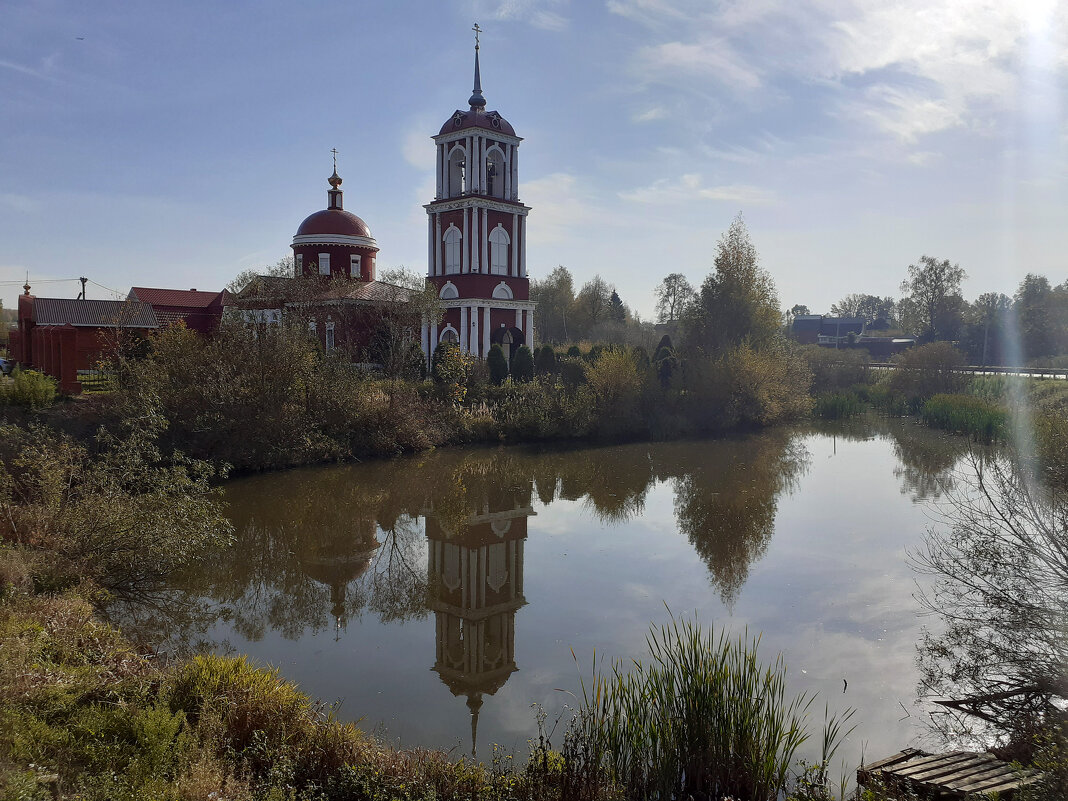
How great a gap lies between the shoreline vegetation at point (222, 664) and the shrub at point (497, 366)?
202 inches

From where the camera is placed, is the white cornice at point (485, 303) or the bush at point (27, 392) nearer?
the bush at point (27, 392)

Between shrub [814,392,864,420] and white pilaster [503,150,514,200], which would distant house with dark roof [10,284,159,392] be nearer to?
white pilaster [503,150,514,200]

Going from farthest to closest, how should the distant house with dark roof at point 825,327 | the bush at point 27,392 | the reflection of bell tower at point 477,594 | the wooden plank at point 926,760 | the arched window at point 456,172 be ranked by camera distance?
1. the distant house with dark roof at point 825,327
2. the arched window at point 456,172
3. the bush at point 27,392
4. the reflection of bell tower at point 477,594
5. the wooden plank at point 926,760

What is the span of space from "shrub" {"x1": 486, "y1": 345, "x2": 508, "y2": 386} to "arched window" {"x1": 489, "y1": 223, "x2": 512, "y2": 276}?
18.3ft

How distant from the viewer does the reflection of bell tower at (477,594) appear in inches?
286

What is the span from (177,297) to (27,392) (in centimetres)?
1825

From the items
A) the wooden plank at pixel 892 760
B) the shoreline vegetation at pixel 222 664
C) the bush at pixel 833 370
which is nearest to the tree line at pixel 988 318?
the bush at pixel 833 370

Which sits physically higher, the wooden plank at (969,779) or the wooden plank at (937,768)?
the wooden plank at (969,779)

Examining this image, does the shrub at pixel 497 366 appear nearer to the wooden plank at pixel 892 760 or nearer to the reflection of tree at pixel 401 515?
the reflection of tree at pixel 401 515

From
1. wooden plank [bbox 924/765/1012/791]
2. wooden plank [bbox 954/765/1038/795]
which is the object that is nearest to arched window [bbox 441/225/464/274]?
wooden plank [bbox 924/765/1012/791]

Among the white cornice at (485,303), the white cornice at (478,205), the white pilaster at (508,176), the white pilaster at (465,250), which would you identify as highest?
the white pilaster at (508,176)

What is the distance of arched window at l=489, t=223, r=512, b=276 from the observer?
31016 mm

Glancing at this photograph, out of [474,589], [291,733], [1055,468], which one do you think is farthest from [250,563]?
[1055,468]

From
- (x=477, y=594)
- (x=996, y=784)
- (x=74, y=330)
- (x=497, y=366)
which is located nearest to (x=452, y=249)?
(x=497, y=366)
